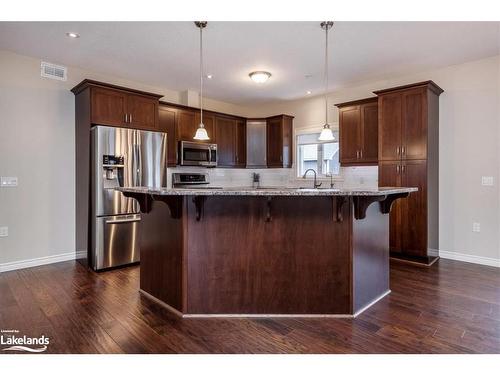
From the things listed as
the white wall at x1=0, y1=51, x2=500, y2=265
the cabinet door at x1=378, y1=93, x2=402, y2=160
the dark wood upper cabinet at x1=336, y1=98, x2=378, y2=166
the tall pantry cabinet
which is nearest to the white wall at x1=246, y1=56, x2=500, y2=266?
the white wall at x1=0, y1=51, x2=500, y2=265

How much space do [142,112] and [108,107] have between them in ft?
1.51

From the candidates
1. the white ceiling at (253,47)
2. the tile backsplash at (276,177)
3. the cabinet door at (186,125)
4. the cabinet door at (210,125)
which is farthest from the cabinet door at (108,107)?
the cabinet door at (210,125)

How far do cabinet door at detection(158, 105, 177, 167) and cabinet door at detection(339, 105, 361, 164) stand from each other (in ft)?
8.99

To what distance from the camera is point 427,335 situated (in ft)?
6.97

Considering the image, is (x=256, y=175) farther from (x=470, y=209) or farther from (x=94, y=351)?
(x=94, y=351)

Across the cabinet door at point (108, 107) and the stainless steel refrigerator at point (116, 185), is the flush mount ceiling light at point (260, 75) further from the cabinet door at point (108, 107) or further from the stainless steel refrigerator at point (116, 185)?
the cabinet door at point (108, 107)

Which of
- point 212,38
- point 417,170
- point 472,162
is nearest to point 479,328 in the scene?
point 417,170

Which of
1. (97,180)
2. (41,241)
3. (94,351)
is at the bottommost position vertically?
(94,351)

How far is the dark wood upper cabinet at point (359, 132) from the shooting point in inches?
181

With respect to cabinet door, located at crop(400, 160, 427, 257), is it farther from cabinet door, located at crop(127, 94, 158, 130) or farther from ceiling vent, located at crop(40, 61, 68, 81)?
ceiling vent, located at crop(40, 61, 68, 81)

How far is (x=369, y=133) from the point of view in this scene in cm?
464

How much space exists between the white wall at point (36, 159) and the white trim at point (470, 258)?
5137 millimetres

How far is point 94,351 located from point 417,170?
398 cm

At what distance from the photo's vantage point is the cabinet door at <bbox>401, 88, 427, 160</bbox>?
3893mm
